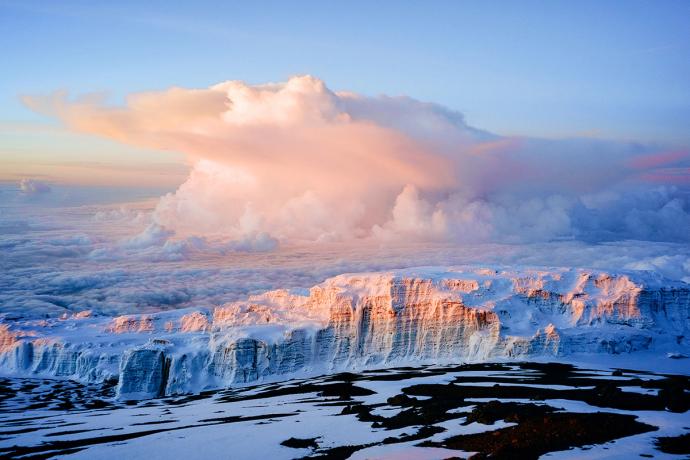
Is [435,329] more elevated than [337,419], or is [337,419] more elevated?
[337,419]

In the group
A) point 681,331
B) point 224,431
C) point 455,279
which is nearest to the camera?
point 224,431

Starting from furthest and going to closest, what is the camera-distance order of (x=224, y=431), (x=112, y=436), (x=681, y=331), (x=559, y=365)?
1. (x=681, y=331)
2. (x=559, y=365)
3. (x=112, y=436)
4. (x=224, y=431)

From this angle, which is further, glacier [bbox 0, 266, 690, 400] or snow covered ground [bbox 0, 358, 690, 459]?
glacier [bbox 0, 266, 690, 400]

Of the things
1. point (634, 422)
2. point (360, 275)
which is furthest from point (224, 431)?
point (360, 275)

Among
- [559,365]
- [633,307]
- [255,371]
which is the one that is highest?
[633,307]

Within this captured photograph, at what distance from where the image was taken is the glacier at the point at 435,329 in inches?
5768

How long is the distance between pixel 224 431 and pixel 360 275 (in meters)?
104

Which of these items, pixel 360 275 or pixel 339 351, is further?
pixel 360 275

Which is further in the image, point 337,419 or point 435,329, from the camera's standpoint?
point 435,329

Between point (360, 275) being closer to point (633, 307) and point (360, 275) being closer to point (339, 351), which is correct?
point (339, 351)

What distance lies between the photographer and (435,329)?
15862cm

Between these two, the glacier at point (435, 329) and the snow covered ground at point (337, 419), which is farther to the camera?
the glacier at point (435, 329)

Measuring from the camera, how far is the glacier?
146500mm

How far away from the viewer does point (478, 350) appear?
150125 mm
